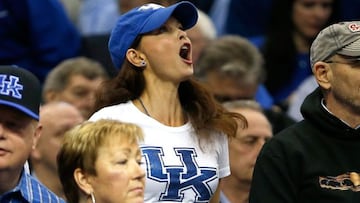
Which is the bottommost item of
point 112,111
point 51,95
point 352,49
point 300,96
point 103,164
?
point 300,96

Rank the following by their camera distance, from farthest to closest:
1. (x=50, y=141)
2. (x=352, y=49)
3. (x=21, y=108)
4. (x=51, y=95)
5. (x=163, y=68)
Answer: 1. (x=51, y=95)
2. (x=50, y=141)
3. (x=163, y=68)
4. (x=352, y=49)
5. (x=21, y=108)

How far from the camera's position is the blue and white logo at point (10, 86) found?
5.80 m

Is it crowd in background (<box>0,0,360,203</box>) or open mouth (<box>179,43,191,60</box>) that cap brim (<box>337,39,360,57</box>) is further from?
crowd in background (<box>0,0,360,203</box>)

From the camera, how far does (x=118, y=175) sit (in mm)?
5332

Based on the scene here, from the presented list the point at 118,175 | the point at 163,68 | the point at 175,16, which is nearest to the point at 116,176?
the point at 118,175

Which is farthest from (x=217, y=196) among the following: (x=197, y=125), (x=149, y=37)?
(x=149, y=37)

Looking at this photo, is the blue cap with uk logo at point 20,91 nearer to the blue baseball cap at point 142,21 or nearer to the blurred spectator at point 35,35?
the blue baseball cap at point 142,21

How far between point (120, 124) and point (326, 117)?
1.07 metres

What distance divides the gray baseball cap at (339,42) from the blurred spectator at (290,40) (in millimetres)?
3529

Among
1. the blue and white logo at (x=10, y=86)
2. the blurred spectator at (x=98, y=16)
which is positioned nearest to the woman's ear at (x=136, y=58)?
the blue and white logo at (x=10, y=86)

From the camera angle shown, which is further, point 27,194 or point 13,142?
point 27,194

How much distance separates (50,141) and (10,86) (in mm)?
2195

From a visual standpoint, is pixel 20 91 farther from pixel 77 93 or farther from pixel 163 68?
pixel 77 93

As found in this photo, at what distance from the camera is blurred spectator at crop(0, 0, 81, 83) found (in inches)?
362
